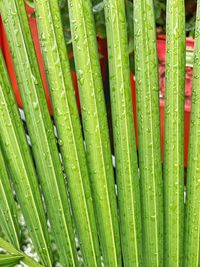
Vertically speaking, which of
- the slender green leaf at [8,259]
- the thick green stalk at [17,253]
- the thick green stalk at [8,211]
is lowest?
the slender green leaf at [8,259]

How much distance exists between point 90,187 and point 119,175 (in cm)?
5

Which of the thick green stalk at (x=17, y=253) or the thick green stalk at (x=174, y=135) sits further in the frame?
the thick green stalk at (x=17, y=253)

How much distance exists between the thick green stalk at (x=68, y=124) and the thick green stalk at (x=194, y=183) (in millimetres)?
156

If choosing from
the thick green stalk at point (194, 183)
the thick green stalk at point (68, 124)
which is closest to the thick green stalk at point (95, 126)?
the thick green stalk at point (68, 124)

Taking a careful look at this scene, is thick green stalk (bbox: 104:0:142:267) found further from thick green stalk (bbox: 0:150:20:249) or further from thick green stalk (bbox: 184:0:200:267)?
thick green stalk (bbox: 0:150:20:249)

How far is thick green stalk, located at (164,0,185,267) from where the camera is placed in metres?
0.76

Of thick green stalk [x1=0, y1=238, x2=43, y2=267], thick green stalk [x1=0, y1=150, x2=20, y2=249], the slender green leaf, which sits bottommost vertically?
the slender green leaf

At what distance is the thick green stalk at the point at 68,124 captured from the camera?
2.57ft

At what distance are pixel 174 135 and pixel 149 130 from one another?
4cm

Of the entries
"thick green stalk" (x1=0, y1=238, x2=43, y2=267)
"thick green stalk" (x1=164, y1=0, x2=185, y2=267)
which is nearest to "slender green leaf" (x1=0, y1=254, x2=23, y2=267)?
"thick green stalk" (x1=0, y1=238, x2=43, y2=267)

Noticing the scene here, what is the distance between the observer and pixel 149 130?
0.83 m

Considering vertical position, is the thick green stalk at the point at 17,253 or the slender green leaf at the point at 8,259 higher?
the thick green stalk at the point at 17,253

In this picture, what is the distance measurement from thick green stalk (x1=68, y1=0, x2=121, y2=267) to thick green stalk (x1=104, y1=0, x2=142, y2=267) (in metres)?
0.02

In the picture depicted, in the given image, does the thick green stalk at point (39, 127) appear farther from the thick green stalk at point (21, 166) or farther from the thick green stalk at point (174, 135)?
the thick green stalk at point (174, 135)
